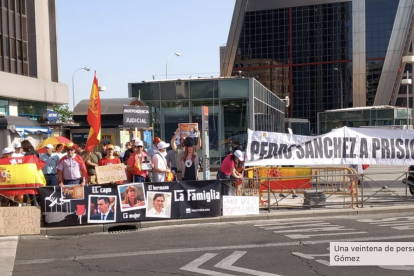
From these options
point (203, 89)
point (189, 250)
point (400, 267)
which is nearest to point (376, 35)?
point (203, 89)

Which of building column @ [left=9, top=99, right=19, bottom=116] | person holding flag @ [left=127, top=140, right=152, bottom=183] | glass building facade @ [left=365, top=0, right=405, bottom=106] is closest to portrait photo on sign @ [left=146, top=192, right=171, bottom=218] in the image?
person holding flag @ [left=127, top=140, right=152, bottom=183]

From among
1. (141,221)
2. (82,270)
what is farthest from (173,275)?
(141,221)

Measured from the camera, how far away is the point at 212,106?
29.1m

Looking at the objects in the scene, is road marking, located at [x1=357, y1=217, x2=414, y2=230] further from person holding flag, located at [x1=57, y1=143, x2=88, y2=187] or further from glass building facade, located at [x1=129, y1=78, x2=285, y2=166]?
glass building facade, located at [x1=129, y1=78, x2=285, y2=166]

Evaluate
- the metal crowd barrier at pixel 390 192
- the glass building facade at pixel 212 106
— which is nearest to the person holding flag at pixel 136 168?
the metal crowd barrier at pixel 390 192

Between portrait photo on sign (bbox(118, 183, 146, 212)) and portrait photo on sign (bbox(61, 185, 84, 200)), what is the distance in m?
0.87

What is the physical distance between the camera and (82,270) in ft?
28.0

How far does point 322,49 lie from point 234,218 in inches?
2768

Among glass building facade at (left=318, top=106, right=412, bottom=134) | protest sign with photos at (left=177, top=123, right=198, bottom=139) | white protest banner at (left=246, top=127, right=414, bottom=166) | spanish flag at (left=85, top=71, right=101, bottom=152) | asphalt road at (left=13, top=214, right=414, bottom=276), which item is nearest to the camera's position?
asphalt road at (left=13, top=214, right=414, bottom=276)

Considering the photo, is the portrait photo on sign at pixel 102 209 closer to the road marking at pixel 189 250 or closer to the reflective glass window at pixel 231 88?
the road marking at pixel 189 250

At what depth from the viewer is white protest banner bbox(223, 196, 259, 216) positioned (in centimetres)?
1376

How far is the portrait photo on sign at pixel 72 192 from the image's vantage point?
1273 centimetres

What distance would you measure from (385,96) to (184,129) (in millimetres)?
65828

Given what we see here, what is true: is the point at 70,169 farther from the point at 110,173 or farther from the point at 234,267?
the point at 234,267
